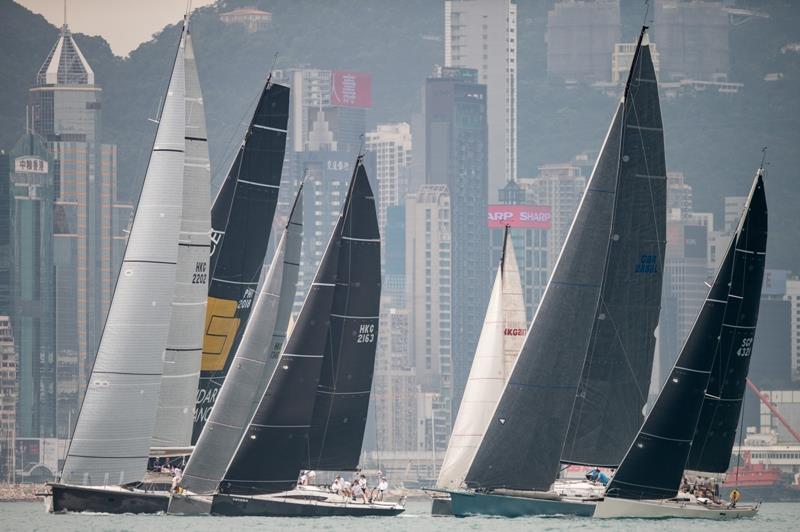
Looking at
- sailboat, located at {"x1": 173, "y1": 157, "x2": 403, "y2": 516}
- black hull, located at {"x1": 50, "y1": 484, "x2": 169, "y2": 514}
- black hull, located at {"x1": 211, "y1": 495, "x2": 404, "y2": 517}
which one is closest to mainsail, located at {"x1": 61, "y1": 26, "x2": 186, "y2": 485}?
black hull, located at {"x1": 50, "y1": 484, "x2": 169, "y2": 514}

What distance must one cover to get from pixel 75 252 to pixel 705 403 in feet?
491

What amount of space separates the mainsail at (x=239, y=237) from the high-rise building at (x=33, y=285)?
402 feet

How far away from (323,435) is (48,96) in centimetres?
16378

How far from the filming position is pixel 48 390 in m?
169

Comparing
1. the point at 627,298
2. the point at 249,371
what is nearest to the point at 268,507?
the point at 249,371

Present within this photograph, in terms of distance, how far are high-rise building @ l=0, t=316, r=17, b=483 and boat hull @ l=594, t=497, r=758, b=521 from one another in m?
111

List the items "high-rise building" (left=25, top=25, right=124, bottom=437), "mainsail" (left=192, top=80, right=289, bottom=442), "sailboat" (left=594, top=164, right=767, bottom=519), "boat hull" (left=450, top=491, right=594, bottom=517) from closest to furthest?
"boat hull" (left=450, top=491, right=594, bottom=517) → "sailboat" (left=594, top=164, right=767, bottom=519) → "mainsail" (left=192, top=80, right=289, bottom=442) → "high-rise building" (left=25, top=25, right=124, bottom=437)

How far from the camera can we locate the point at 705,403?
41.9 m

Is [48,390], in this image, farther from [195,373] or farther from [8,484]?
[195,373]

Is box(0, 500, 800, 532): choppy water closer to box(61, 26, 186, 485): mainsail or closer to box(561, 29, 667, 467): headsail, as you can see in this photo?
box(61, 26, 186, 485): mainsail

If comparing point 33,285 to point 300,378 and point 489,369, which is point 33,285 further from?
point 300,378

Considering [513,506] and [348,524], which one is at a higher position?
[513,506]

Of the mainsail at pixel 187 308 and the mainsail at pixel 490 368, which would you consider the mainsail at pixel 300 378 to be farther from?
the mainsail at pixel 490 368

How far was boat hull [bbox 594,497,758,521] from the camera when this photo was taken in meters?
38.7
